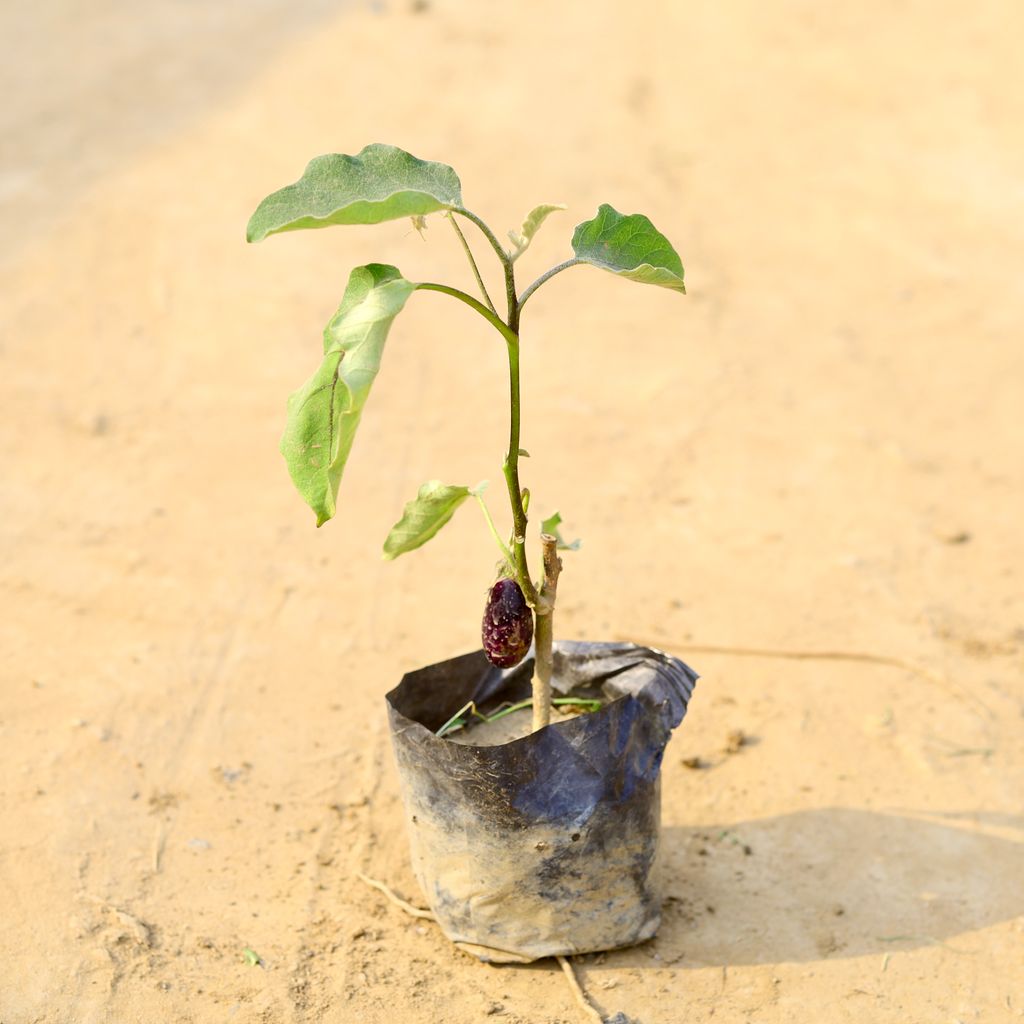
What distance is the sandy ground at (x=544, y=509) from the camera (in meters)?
2.58

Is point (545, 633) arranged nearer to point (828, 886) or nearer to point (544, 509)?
point (828, 886)

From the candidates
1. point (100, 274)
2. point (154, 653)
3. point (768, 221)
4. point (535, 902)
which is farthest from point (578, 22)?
point (535, 902)

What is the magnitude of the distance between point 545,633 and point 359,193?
86cm

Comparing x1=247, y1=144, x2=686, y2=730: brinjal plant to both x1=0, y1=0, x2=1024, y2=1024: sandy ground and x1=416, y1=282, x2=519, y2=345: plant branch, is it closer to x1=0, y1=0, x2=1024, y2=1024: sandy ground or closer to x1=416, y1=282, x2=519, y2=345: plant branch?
x1=416, y1=282, x2=519, y2=345: plant branch

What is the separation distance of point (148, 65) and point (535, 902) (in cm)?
749

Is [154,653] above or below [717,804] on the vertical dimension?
above

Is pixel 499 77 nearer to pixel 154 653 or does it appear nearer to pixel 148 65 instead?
pixel 148 65

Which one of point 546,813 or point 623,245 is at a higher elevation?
point 623,245

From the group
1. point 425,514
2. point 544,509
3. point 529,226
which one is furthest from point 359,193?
point 544,509

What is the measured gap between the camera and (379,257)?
585cm

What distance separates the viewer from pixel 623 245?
2.08 m

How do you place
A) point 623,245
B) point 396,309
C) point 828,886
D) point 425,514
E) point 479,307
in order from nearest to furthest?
point 396,309 → point 479,307 → point 623,245 → point 425,514 → point 828,886

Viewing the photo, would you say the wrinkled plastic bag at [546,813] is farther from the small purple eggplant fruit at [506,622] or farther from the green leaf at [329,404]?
the green leaf at [329,404]

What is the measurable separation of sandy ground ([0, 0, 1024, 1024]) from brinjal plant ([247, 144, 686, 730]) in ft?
2.67
